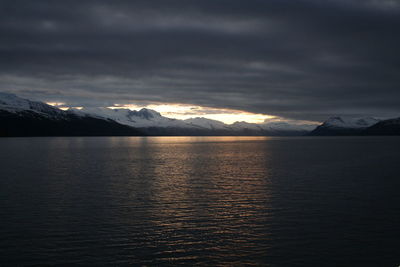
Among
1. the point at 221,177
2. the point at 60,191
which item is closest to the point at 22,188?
the point at 60,191

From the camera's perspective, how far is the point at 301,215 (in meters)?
33.8

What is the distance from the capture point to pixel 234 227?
29781 millimetres

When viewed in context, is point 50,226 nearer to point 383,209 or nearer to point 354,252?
point 354,252

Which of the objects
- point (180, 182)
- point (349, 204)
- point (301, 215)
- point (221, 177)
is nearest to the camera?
point (301, 215)

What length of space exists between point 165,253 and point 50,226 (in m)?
11.9

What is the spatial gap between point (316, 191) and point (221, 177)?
19233 millimetres

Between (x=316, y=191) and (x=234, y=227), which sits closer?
(x=234, y=227)

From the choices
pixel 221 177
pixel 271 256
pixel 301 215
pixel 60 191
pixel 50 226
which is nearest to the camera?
pixel 271 256

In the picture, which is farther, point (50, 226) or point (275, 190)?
point (275, 190)

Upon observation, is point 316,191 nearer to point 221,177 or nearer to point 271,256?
point 221,177

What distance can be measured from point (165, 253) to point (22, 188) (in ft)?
108

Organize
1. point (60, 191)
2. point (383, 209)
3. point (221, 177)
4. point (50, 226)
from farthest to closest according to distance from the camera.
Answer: point (221, 177), point (60, 191), point (383, 209), point (50, 226)

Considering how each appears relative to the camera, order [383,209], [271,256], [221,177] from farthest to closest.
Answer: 1. [221,177]
2. [383,209]
3. [271,256]

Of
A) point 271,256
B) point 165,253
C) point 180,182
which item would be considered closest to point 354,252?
point 271,256
